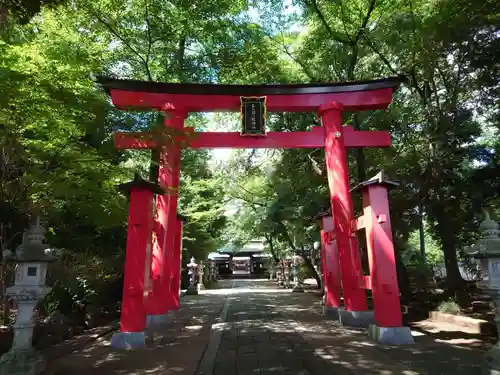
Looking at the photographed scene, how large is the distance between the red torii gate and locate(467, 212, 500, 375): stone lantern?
12.1ft

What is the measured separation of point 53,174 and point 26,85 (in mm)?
1684

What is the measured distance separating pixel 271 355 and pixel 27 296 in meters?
3.73

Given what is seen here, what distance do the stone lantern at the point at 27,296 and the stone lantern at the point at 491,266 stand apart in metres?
5.75

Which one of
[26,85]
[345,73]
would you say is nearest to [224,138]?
Result: [26,85]

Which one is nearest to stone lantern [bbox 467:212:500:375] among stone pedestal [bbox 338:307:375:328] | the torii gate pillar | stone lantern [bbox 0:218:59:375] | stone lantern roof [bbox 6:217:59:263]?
the torii gate pillar

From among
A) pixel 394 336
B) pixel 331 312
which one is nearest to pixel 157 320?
pixel 331 312

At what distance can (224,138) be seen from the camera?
9.73 metres

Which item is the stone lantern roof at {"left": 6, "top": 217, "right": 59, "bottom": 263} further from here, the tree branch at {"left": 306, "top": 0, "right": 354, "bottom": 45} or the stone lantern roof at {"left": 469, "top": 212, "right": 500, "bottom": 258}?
the tree branch at {"left": 306, "top": 0, "right": 354, "bottom": 45}

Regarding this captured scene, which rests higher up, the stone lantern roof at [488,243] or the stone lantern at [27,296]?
the stone lantern roof at [488,243]

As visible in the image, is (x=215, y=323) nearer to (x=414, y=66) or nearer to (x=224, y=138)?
(x=224, y=138)

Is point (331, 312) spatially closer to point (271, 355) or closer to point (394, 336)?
point (394, 336)

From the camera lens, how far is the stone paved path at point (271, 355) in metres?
5.18

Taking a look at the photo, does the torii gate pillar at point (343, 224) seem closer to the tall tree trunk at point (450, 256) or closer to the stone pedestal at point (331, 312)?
the stone pedestal at point (331, 312)

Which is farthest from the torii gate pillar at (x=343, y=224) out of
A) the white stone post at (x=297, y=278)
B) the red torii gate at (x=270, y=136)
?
the white stone post at (x=297, y=278)
